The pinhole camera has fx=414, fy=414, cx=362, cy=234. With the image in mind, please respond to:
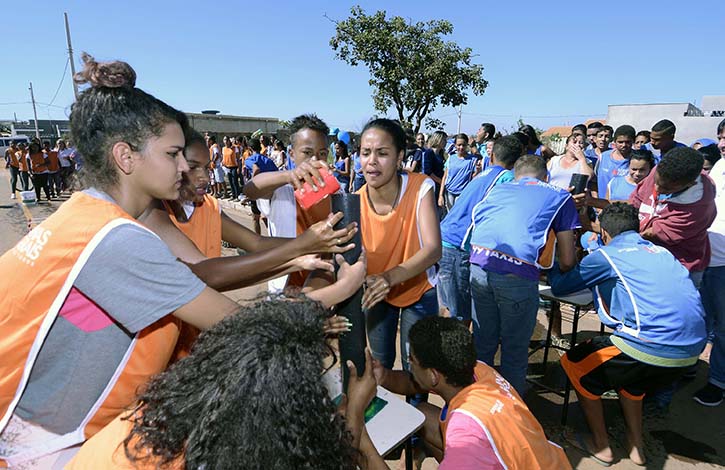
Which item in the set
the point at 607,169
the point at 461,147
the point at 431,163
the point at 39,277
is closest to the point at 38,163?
the point at 431,163

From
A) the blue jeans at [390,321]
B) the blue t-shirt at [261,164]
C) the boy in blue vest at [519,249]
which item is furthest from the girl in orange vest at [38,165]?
the boy in blue vest at [519,249]

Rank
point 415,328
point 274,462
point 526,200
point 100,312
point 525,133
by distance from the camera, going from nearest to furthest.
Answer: point 274,462
point 100,312
point 415,328
point 526,200
point 525,133

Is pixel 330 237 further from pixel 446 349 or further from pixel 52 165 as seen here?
pixel 52 165

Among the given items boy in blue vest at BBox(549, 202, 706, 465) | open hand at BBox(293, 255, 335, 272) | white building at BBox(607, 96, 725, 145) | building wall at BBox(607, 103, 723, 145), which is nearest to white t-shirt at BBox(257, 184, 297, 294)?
open hand at BBox(293, 255, 335, 272)

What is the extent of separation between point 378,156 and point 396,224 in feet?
1.30

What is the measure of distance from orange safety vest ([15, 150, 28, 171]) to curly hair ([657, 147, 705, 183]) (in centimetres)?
1642

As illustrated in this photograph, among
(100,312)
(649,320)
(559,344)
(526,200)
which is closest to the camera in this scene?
(100,312)

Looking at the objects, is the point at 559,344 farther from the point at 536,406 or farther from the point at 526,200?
the point at 526,200

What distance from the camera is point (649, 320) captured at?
2.46m

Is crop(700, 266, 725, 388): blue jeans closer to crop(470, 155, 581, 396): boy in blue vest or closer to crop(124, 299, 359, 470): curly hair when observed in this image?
crop(470, 155, 581, 396): boy in blue vest

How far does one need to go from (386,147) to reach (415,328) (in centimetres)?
99

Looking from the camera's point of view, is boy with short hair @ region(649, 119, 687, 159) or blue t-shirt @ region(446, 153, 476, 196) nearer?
boy with short hair @ region(649, 119, 687, 159)

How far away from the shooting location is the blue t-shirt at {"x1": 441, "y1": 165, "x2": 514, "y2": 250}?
152 inches

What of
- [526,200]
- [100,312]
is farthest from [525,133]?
[100,312]
